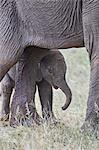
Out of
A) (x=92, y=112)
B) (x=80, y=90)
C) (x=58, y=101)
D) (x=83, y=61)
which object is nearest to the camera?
(x=92, y=112)

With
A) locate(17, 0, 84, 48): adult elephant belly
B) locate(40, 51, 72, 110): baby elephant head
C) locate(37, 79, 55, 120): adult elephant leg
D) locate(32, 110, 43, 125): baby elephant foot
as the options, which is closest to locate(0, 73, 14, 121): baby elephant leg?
locate(37, 79, 55, 120): adult elephant leg

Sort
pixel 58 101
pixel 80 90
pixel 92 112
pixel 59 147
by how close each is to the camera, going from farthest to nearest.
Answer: pixel 80 90
pixel 58 101
pixel 92 112
pixel 59 147

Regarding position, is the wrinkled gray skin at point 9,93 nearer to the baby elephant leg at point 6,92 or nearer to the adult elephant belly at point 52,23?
the baby elephant leg at point 6,92

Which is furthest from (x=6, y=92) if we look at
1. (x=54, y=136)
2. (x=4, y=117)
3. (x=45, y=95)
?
(x=54, y=136)

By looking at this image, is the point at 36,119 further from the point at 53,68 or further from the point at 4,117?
the point at 53,68

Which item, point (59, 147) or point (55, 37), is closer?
point (59, 147)

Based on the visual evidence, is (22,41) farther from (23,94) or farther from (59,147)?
(59,147)

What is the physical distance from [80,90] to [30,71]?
153 inches

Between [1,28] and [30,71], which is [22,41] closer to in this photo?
[1,28]

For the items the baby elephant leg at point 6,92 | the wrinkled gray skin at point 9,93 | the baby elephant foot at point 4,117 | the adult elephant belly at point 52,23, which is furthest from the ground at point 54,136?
the adult elephant belly at point 52,23

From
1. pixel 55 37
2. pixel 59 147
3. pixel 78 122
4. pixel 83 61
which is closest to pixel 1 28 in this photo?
pixel 55 37

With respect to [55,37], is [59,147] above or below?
below

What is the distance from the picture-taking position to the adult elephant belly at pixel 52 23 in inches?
264

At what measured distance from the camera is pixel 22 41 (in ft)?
23.5
